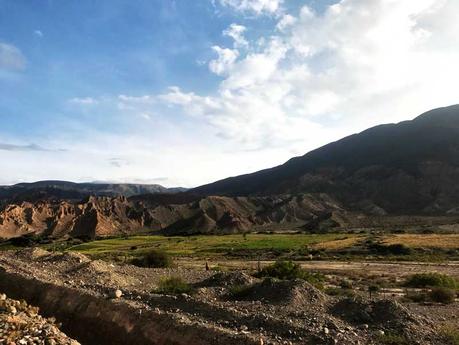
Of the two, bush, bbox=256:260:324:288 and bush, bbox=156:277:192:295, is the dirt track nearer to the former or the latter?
bush, bbox=256:260:324:288

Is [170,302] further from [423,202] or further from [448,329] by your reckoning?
[423,202]

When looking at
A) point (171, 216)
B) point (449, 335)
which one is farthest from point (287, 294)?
point (171, 216)

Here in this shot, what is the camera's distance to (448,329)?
17.3 m

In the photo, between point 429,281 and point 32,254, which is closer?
point 429,281

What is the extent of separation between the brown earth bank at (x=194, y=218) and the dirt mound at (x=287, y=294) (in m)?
112

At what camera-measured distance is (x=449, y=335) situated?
15789 millimetres

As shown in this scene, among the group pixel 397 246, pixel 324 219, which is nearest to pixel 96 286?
pixel 397 246

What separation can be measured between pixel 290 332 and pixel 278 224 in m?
145

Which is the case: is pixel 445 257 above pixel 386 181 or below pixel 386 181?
below

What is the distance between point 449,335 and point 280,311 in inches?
241

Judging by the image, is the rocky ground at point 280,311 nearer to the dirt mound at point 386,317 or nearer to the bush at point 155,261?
the dirt mound at point 386,317

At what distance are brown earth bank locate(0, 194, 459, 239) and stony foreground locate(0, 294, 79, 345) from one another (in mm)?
119517

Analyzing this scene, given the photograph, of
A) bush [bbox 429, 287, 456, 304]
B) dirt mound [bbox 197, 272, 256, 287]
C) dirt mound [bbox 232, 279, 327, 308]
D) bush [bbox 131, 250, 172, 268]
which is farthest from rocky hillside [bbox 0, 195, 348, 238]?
dirt mound [bbox 232, 279, 327, 308]

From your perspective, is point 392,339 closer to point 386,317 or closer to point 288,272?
point 386,317
